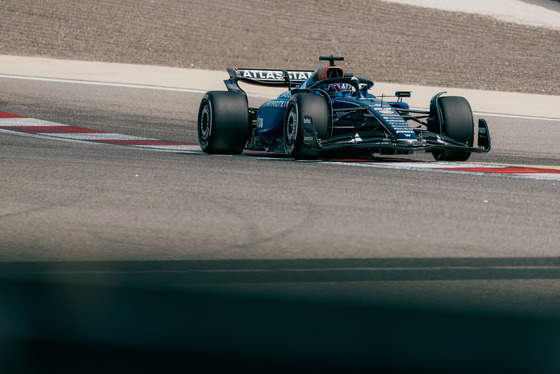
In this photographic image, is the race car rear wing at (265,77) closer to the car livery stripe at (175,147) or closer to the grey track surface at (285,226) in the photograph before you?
the car livery stripe at (175,147)

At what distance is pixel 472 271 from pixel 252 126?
6.09 meters

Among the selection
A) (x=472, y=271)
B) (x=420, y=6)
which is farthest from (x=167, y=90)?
(x=420, y=6)

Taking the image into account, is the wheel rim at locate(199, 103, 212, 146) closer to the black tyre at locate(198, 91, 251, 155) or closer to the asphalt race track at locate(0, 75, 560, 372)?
the black tyre at locate(198, 91, 251, 155)

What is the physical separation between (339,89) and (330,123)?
1.03m

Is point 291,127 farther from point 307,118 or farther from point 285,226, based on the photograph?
point 285,226

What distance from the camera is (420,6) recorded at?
41.7m

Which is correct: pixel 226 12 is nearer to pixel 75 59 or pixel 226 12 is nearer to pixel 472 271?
pixel 75 59

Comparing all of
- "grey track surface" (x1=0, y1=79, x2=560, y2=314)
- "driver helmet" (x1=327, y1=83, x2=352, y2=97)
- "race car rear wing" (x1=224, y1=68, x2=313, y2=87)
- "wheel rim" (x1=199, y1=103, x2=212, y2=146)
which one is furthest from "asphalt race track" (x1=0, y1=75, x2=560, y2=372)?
"race car rear wing" (x1=224, y1=68, x2=313, y2=87)

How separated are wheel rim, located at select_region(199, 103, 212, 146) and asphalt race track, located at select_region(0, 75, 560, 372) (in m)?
0.55

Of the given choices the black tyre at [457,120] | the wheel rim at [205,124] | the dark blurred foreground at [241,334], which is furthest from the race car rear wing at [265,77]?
the dark blurred foreground at [241,334]

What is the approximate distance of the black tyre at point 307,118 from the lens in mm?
8680

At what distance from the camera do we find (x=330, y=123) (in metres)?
8.91

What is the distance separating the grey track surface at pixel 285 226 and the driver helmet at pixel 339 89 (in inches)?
52.6

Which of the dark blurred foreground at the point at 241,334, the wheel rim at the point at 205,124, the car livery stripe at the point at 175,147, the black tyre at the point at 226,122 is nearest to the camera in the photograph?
the dark blurred foreground at the point at 241,334
